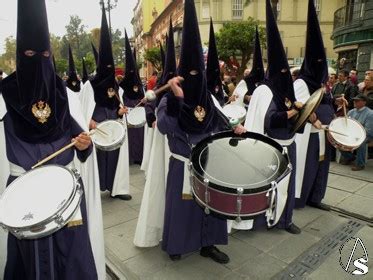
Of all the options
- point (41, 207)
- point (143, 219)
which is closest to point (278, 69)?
point (143, 219)

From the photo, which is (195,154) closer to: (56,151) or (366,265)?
(56,151)

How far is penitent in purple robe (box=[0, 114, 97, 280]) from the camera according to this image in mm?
2467

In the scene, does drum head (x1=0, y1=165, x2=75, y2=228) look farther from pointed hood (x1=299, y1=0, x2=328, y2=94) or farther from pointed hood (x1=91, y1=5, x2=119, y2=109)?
pointed hood (x1=299, y1=0, x2=328, y2=94)

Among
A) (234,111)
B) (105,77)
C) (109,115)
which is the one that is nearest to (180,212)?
(109,115)

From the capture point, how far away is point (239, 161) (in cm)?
276

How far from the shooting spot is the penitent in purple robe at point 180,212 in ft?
11.1

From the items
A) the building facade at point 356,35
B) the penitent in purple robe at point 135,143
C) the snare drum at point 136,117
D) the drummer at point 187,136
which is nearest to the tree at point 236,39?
the building facade at point 356,35

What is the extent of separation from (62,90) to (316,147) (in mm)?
3606

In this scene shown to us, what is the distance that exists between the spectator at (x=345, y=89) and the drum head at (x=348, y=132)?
11.2 ft

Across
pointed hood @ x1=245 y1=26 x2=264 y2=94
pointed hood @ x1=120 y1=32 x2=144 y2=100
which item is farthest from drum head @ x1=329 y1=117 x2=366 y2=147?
pointed hood @ x1=120 y1=32 x2=144 y2=100

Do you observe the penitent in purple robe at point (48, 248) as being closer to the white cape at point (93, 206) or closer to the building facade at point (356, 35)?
the white cape at point (93, 206)

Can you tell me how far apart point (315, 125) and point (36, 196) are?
353 cm

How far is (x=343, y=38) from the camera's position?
693 inches

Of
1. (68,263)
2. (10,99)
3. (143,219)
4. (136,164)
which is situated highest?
(10,99)
